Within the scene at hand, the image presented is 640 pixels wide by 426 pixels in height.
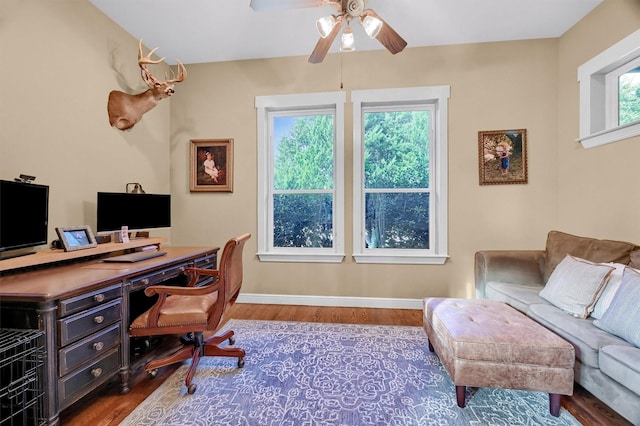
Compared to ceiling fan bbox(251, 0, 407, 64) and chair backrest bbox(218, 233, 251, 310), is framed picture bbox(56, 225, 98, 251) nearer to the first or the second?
chair backrest bbox(218, 233, 251, 310)

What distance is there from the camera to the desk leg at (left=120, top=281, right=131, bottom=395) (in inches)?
68.0

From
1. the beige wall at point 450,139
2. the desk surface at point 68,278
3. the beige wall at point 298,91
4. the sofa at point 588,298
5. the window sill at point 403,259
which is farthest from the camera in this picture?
the window sill at point 403,259

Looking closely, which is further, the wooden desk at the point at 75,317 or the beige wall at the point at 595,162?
the beige wall at the point at 595,162

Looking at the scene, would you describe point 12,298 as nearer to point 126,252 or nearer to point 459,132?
point 126,252

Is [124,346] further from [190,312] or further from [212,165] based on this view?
[212,165]

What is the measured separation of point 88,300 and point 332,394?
155 centimetres

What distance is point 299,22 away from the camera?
2.70 meters

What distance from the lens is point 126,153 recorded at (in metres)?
2.81

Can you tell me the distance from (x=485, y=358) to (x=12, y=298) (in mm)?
2469

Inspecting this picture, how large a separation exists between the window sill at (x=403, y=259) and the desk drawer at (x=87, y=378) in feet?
7.68

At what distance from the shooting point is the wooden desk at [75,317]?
1311 millimetres

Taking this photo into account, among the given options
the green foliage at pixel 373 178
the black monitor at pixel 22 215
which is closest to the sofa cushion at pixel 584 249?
the green foliage at pixel 373 178

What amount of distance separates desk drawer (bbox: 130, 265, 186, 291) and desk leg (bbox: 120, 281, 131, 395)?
0.07 metres

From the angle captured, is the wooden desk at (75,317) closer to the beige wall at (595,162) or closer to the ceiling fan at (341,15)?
the ceiling fan at (341,15)
